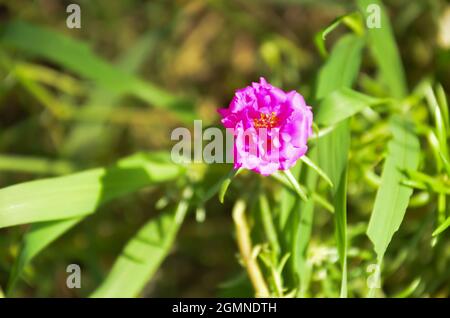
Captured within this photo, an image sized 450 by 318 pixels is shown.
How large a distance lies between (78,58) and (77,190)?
491 millimetres

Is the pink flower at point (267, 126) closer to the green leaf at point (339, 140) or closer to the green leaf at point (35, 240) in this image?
the green leaf at point (339, 140)

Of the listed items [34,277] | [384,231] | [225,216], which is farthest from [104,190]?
[225,216]

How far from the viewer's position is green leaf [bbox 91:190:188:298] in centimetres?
107

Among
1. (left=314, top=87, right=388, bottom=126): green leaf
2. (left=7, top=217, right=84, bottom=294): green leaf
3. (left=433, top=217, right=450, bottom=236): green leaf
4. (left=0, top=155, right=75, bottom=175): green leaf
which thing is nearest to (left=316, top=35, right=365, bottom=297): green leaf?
(left=314, top=87, right=388, bottom=126): green leaf

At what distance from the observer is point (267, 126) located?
2.69 ft

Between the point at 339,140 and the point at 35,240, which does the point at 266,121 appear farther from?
the point at 35,240

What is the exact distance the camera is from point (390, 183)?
97cm

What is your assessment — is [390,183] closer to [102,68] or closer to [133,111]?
[102,68]

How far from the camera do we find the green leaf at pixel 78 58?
1410 mm

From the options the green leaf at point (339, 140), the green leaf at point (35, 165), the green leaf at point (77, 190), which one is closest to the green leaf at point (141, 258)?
the green leaf at point (77, 190)

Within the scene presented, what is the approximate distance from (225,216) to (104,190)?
595 mm

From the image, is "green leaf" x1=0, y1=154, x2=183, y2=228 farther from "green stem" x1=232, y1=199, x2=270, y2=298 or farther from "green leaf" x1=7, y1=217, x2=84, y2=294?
"green stem" x1=232, y1=199, x2=270, y2=298

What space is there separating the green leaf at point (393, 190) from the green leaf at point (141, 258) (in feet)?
1.26

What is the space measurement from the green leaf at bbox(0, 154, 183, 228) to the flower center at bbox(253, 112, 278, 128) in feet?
1.20
